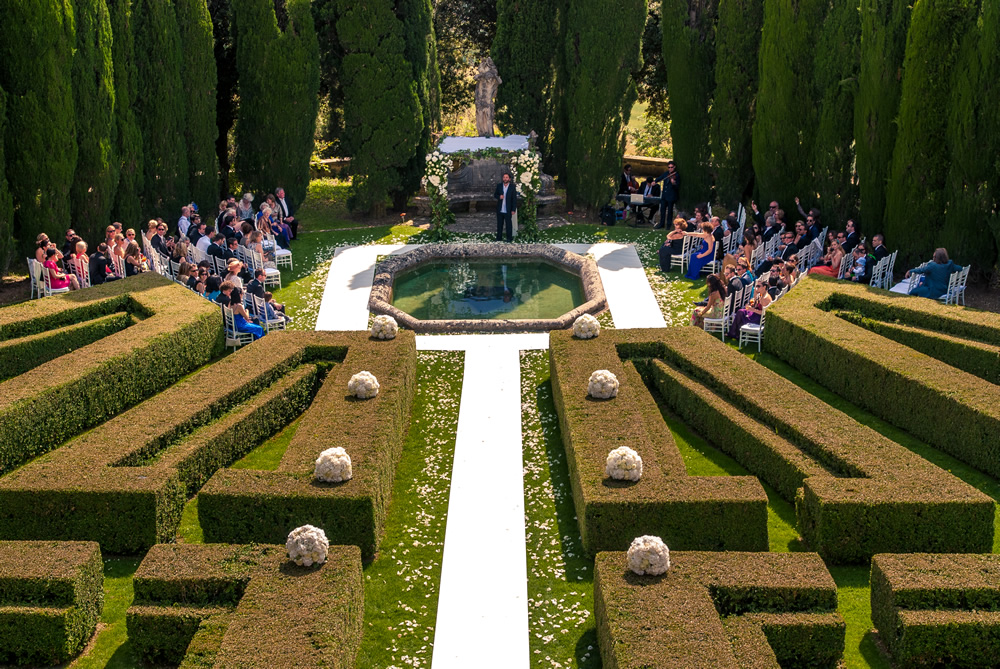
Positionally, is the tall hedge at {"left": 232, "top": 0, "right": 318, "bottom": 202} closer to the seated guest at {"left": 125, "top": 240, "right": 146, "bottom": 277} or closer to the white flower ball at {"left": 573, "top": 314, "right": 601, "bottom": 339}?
the seated guest at {"left": 125, "top": 240, "right": 146, "bottom": 277}

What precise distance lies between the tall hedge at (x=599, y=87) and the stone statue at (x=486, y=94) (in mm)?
2089

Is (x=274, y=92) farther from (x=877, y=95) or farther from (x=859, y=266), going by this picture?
(x=859, y=266)

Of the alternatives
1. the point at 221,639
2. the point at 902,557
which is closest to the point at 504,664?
the point at 221,639

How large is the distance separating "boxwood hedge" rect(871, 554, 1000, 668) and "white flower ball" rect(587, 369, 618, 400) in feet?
15.7

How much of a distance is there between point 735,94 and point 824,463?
15590 mm

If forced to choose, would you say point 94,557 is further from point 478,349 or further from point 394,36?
point 394,36

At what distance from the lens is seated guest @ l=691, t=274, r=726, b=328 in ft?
60.7

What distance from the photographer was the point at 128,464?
12562mm

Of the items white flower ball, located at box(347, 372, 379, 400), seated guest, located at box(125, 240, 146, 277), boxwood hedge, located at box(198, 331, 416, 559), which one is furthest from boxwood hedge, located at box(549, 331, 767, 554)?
seated guest, located at box(125, 240, 146, 277)

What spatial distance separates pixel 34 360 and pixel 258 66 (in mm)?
12982

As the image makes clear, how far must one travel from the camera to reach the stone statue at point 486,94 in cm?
2895

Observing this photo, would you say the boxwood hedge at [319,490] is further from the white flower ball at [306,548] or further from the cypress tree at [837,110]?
the cypress tree at [837,110]

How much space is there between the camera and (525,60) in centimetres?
2981

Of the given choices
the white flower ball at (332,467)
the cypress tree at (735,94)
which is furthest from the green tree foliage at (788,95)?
the white flower ball at (332,467)
